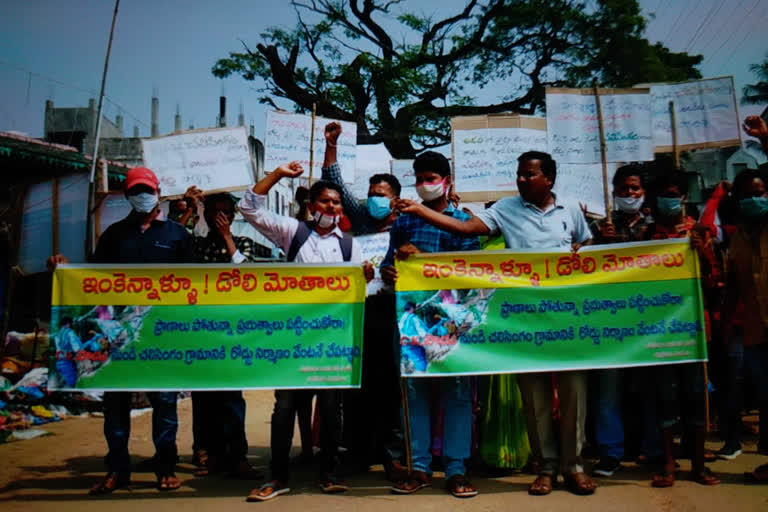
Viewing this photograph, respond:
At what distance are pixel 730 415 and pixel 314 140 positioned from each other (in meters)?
4.78

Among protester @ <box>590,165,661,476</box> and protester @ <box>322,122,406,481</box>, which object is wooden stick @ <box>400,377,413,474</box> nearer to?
protester @ <box>322,122,406,481</box>

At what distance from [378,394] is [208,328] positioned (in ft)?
4.09

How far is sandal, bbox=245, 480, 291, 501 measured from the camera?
3658 mm

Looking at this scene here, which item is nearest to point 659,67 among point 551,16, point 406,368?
point 551,16

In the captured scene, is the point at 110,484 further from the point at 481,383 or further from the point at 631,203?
the point at 631,203

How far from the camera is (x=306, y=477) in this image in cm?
430

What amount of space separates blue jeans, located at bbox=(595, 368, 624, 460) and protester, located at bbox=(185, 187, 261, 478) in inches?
88.7

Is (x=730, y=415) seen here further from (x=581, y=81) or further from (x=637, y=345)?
(x=581, y=81)

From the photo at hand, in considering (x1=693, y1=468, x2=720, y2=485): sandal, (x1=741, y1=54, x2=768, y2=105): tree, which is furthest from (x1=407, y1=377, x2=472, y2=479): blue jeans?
(x1=741, y1=54, x2=768, y2=105): tree

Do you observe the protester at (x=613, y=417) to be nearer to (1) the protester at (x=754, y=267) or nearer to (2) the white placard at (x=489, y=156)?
(1) the protester at (x=754, y=267)

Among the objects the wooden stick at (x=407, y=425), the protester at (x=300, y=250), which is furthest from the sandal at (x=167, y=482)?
the wooden stick at (x=407, y=425)

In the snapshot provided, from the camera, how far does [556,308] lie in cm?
393

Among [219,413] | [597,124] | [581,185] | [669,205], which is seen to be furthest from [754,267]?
[219,413]

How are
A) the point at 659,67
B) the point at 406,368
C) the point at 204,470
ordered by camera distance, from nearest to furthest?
1. the point at 406,368
2. the point at 204,470
3. the point at 659,67
